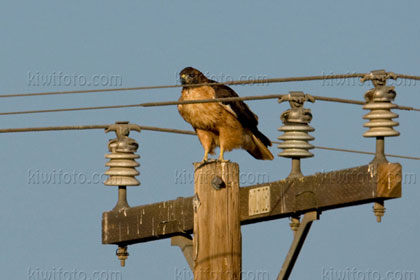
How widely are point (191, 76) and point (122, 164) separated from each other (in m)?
2.66

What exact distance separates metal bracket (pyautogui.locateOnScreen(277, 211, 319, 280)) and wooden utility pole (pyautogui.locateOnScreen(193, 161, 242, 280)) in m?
0.40

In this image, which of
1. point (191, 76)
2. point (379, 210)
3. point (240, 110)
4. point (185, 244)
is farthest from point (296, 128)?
point (191, 76)

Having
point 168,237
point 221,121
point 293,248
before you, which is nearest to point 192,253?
point 168,237

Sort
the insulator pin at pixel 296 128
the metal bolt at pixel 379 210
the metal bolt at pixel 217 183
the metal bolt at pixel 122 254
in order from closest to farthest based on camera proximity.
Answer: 1. the metal bolt at pixel 379 210
2. the insulator pin at pixel 296 128
3. the metal bolt at pixel 217 183
4. the metal bolt at pixel 122 254

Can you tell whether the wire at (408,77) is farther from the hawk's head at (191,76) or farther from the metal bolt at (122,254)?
the hawk's head at (191,76)

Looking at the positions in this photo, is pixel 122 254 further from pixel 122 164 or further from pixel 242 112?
pixel 242 112

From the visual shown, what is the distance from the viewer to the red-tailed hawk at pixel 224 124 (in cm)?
1246

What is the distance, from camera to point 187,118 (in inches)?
494

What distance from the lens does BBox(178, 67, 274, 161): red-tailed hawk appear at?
1246cm

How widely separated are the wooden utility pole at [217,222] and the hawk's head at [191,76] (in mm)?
3524

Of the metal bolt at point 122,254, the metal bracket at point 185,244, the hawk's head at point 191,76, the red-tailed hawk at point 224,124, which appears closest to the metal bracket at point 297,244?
the metal bracket at point 185,244

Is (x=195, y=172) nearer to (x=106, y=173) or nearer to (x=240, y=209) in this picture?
(x=240, y=209)

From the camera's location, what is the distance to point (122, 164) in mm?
10797

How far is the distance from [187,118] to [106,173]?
6.30 feet
